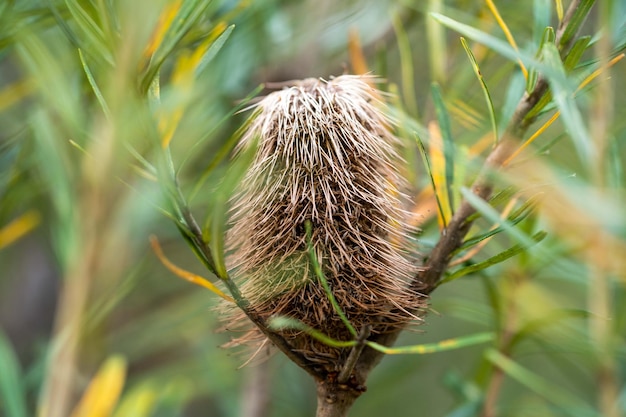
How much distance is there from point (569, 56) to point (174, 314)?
22.7 inches

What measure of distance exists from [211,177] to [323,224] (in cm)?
34

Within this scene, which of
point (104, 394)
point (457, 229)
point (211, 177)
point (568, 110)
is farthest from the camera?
point (211, 177)

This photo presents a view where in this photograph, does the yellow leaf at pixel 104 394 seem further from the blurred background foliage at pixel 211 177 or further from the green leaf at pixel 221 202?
the green leaf at pixel 221 202

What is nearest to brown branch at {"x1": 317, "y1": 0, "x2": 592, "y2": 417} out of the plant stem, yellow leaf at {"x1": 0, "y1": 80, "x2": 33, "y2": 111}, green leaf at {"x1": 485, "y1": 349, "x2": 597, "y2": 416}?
the plant stem

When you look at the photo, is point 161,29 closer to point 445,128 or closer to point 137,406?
point 445,128

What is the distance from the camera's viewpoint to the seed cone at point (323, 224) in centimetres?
36

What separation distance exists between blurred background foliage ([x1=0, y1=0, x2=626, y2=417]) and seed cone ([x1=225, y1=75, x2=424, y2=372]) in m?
0.03

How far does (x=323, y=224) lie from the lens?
14.3 inches

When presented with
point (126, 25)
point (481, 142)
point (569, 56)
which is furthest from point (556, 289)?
point (126, 25)

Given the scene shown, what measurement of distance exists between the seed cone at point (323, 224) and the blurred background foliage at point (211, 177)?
3 centimetres

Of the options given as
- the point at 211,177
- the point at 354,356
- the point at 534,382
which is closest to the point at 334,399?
the point at 354,356

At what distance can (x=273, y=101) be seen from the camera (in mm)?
390

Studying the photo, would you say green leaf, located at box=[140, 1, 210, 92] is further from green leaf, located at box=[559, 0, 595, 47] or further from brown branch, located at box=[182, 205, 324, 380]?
green leaf, located at box=[559, 0, 595, 47]

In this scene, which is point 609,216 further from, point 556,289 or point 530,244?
point 556,289
